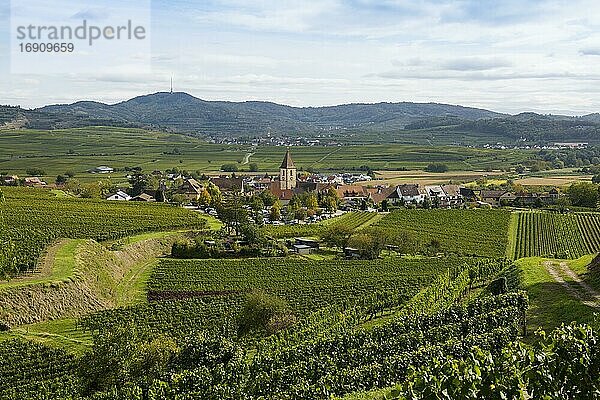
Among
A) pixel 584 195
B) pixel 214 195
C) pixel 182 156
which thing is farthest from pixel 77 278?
pixel 182 156

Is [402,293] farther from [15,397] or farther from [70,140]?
[70,140]

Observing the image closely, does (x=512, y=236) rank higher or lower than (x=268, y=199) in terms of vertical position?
lower

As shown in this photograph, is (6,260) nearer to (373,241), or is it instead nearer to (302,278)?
(302,278)

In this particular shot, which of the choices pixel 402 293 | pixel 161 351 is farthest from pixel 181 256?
pixel 161 351

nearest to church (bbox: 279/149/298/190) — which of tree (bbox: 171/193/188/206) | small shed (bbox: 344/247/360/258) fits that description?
tree (bbox: 171/193/188/206)

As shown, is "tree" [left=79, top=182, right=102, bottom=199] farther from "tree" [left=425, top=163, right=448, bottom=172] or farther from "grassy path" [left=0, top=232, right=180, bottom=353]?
"tree" [left=425, top=163, right=448, bottom=172]
